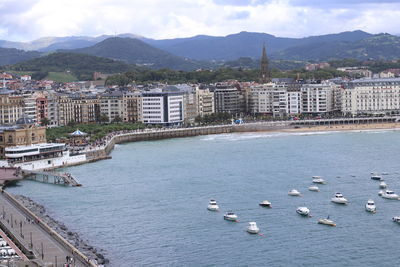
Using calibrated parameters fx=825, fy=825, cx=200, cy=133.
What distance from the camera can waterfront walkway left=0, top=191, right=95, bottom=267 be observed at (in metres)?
23.2

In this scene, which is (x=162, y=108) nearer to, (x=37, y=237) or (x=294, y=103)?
(x=294, y=103)

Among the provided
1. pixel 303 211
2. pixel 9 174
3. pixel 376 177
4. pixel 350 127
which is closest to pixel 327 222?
pixel 303 211

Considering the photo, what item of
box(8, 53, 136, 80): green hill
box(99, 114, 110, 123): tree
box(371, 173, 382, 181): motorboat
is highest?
box(8, 53, 136, 80): green hill

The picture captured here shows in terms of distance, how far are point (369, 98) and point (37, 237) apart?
60320 millimetres

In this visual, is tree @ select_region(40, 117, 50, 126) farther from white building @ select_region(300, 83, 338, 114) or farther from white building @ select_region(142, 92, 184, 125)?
white building @ select_region(300, 83, 338, 114)

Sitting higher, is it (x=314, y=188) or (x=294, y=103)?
(x=294, y=103)

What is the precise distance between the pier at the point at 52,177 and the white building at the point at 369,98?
1794 inches

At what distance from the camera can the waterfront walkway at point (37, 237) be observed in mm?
23200

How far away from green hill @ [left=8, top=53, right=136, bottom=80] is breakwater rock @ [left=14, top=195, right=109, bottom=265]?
94.6 metres

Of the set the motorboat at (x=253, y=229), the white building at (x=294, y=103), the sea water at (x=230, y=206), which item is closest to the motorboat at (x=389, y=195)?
the sea water at (x=230, y=206)

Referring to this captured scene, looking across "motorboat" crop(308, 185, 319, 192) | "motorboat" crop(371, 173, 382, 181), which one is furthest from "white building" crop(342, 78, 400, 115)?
"motorboat" crop(308, 185, 319, 192)

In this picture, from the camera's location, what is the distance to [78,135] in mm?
56250

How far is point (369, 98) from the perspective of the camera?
81.8 metres

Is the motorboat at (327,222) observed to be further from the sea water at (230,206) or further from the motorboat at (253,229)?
the motorboat at (253,229)
